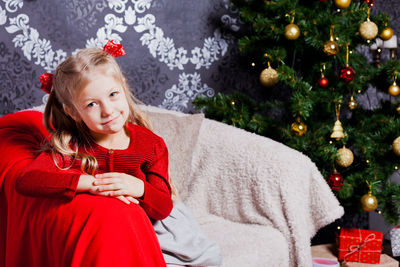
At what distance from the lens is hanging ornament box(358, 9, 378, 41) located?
2047mm

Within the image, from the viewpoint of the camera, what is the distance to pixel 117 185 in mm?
1147

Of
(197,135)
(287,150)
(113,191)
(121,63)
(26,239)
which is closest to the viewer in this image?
(113,191)

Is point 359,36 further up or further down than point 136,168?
further up

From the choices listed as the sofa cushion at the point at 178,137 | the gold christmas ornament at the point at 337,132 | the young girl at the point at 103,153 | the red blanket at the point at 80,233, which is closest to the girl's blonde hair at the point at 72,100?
the young girl at the point at 103,153

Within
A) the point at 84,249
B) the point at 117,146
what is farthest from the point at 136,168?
the point at 84,249

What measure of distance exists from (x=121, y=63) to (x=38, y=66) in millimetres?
409

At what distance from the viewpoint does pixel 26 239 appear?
1256 mm

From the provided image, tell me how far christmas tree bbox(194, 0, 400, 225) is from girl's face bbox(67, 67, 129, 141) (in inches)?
39.9

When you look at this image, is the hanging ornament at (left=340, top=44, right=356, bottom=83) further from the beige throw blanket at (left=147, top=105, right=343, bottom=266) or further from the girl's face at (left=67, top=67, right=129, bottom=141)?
the girl's face at (left=67, top=67, right=129, bottom=141)

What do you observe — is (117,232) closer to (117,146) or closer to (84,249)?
(84,249)

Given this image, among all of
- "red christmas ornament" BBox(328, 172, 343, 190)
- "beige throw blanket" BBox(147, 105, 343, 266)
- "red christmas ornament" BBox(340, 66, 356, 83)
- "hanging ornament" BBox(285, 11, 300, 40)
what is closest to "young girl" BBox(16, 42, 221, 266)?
"beige throw blanket" BBox(147, 105, 343, 266)

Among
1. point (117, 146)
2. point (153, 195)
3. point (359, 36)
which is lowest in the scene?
point (153, 195)

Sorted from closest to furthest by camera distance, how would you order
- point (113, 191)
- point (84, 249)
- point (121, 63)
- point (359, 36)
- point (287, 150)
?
point (84, 249) < point (113, 191) < point (287, 150) < point (359, 36) < point (121, 63)

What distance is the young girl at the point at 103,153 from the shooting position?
3.77 feet
